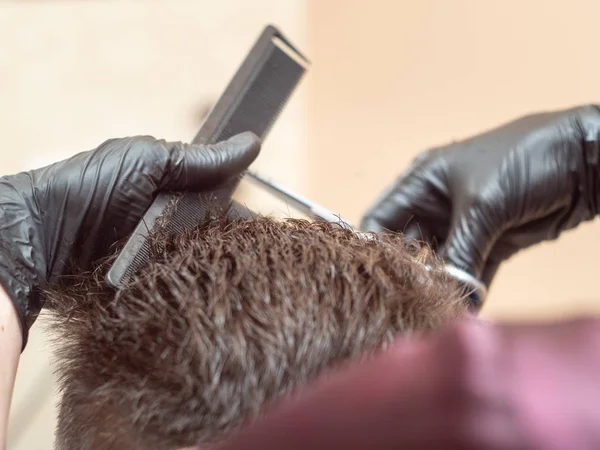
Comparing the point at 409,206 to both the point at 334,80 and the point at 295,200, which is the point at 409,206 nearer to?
the point at 295,200

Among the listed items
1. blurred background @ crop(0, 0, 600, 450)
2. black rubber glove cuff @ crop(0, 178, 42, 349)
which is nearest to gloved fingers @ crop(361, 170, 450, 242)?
blurred background @ crop(0, 0, 600, 450)

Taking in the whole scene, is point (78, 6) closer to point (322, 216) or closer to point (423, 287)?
point (322, 216)

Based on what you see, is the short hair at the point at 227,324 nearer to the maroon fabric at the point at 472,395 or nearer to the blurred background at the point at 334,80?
the maroon fabric at the point at 472,395

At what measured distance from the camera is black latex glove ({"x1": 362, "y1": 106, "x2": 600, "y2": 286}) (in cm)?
74

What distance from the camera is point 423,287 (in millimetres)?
450

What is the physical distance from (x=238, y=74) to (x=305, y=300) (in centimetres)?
38

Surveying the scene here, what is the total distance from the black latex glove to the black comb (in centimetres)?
24

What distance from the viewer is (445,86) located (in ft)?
3.83

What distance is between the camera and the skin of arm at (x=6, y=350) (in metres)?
0.57

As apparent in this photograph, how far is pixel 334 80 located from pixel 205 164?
0.77m

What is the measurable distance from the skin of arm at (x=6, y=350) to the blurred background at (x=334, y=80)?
1.13ft

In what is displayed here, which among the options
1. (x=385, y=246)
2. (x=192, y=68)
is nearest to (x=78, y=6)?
(x=192, y=68)

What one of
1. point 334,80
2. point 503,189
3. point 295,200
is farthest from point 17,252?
point 334,80

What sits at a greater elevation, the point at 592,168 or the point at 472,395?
the point at 592,168
